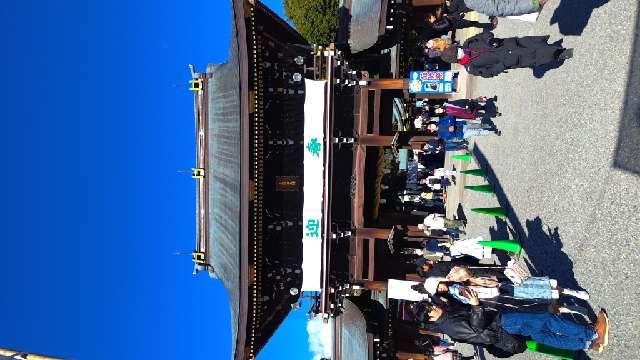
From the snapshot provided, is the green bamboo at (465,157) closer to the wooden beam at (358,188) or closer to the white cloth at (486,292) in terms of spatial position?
the wooden beam at (358,188)

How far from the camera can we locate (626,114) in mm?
9125

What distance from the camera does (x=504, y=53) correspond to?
12.1 metres

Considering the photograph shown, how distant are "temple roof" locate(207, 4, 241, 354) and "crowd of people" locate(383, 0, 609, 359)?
227 inches

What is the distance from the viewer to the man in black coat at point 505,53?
11727mm

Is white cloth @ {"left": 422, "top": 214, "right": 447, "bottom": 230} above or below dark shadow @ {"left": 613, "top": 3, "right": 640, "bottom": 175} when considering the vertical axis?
below

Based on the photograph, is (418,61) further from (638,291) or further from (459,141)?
(638,291)

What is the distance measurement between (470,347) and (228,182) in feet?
33.8

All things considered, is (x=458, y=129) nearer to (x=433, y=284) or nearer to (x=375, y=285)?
(x=375, y=285)

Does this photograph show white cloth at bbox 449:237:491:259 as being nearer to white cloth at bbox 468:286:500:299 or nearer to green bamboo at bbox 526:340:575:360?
white cloth at bbox 468:286:500:299

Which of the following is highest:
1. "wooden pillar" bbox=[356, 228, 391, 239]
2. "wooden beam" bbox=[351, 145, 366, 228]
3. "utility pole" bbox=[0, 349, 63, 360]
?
"wooden beam" bbox=[351, 145, 366, 228]

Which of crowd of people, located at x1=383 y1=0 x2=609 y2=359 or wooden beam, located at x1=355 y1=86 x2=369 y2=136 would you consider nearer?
crowd of people, located at x1=383 y1=0 x2=609 y2=359

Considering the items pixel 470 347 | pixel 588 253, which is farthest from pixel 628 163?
pixel 470 347

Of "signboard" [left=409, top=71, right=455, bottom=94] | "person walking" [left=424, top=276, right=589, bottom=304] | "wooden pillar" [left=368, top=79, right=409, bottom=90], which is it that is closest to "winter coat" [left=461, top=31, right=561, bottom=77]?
"signboard" [left=409, top=71, right=455, bottom=94]

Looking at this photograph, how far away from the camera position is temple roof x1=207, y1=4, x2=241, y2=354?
1532cm
